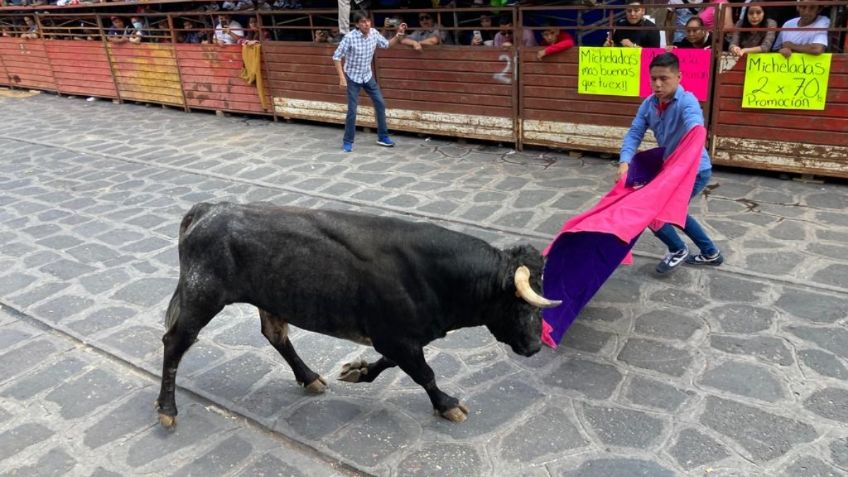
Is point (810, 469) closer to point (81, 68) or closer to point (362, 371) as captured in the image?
point (362, 371)

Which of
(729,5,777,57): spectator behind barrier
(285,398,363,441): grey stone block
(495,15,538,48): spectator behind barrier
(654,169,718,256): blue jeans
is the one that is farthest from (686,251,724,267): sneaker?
(495,15,538,48): spectator behind barrier

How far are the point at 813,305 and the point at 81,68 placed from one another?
55.0ft

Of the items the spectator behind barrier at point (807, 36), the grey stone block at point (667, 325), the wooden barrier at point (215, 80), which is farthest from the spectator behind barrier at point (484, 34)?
the grey stone block at point (667, 325)

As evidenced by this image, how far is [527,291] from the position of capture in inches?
137

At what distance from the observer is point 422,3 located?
436 inches

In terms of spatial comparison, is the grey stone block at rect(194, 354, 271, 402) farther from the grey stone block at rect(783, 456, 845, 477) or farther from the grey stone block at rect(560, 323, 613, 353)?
the grey stone block at rect(783, 456, 845, 477)

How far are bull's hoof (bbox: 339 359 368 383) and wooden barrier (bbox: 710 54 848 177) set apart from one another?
19.2 ft

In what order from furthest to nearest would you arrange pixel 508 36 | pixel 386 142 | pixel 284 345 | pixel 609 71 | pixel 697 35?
pixel 386 142 → pixel 508 36 → pixel 609 71 → pixel 697 35 → pixel 284 345

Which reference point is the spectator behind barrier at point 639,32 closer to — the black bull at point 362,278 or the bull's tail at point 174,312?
the black bull at point 362,278

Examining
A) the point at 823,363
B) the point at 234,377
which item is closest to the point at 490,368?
the point at 234,377

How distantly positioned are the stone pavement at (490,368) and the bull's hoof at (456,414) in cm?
5

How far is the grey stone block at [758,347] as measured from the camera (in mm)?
4434

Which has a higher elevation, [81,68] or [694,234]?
[81,68]

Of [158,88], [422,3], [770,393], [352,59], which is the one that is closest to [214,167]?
[352,59]
